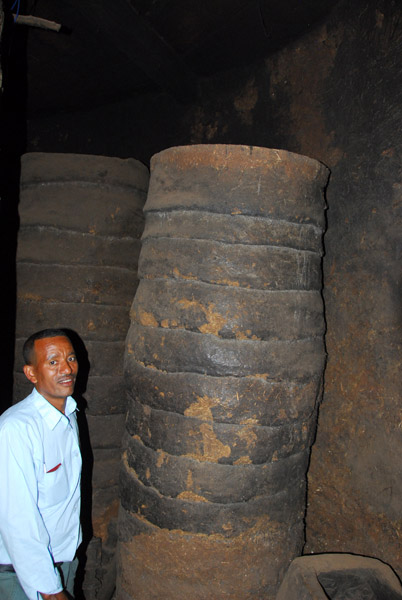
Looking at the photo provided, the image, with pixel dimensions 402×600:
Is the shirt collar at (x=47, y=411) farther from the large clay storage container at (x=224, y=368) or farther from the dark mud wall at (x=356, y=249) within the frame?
the dark mud wall at (x=356, y=249)

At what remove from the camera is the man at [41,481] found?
5.34 feet

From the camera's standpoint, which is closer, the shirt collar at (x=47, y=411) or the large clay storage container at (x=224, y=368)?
the shirt collar at (x=47, y=411)

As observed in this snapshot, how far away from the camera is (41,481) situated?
1822mm

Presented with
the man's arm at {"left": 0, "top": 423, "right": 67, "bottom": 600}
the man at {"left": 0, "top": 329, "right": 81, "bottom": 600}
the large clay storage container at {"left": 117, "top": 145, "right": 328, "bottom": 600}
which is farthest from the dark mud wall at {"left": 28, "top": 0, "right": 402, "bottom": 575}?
the man's arm at {"left": 0, "top": 423, "right": 67, "bottom": 600}

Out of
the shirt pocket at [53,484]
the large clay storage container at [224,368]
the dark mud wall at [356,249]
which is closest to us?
the shirt pocket at [53,484]

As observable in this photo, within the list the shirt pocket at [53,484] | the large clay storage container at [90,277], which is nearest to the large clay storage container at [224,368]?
the shirt pocket at [53,484]

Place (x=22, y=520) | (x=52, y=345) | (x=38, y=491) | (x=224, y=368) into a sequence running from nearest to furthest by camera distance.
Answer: (x=22, y=520) < (x=38, y=491) < (x=52, y=345) < (x=224, y=368)

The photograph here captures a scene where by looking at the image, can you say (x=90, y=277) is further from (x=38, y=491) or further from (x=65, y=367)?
(x=38, y=491)

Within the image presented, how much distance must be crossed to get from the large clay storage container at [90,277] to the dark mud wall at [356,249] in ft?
4.45

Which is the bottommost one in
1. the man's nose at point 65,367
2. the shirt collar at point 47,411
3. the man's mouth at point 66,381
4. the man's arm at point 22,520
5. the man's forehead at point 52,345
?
the man's arm at point 22,520

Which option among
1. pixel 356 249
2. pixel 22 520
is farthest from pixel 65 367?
pixel 356 249

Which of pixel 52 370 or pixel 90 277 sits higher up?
pixel 90 277

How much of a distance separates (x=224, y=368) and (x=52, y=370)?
0.86 m

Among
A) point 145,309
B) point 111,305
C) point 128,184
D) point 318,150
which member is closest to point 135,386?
point 145,309
